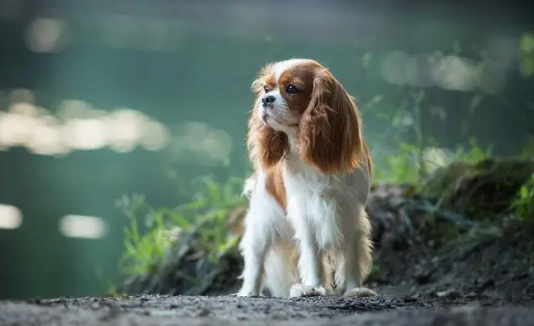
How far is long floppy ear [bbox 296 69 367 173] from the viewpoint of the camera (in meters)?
4.68

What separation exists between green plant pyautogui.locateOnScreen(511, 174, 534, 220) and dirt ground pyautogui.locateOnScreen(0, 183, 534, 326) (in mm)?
127

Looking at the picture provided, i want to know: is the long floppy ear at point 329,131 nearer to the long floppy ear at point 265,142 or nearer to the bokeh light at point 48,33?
the long floppy ear at point 265,142

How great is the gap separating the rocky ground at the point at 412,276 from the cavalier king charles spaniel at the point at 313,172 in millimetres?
374

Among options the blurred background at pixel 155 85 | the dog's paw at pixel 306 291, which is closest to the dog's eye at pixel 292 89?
the dog's paw at pixel 306 291

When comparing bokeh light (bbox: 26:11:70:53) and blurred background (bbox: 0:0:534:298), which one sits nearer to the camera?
blurred background (bbox: 0:0:534:298)

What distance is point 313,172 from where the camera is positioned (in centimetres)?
485

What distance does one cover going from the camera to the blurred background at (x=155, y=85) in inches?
328

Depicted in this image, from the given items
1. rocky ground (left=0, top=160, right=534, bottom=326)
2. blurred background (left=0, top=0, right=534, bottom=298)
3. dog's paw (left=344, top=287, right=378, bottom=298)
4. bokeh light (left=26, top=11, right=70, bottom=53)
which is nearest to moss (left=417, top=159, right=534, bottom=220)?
rocky ground (left=0, top=160, right=534, bottom=326)

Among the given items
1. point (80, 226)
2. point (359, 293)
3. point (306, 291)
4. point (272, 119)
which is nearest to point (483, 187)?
point (359, 293)

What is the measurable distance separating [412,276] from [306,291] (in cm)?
174

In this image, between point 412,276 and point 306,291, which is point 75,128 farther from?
point 306,291

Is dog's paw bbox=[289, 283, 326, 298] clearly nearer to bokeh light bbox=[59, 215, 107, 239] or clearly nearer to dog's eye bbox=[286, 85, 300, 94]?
dog's eye bbox=[286, 85, 300, 94]

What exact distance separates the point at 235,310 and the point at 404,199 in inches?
142

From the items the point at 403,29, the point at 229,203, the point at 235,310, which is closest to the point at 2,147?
the point at 229,203
